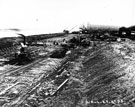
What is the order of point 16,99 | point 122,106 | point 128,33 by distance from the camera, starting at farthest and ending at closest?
point 128,33, point 16,99, point 122,106

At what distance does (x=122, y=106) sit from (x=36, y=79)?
773cm

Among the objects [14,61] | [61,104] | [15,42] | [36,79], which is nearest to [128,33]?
[15,42]

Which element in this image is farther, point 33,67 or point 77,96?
point 33,67

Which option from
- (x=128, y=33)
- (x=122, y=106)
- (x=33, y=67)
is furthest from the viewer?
(x=128, y=33)

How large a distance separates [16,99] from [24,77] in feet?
14.6

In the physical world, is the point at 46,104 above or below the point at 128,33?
below

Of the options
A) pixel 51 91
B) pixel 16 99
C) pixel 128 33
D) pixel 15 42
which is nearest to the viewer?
pixel 16 99

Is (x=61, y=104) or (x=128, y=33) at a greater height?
(x=128, y=33)

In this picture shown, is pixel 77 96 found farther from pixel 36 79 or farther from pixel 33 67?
pixel 33 67

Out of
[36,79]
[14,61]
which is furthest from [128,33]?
[36,79]

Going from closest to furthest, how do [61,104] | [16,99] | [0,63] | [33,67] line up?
[61,104]
[16,99]
[33,67]
[0,63]

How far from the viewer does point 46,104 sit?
405 inches

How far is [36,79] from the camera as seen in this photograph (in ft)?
48.8

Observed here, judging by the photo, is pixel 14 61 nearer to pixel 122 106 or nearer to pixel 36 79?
pixel 36 79
